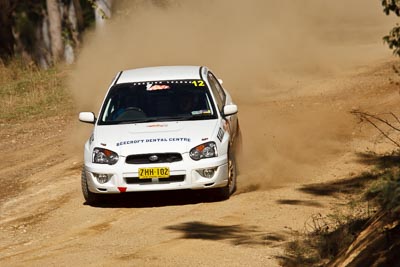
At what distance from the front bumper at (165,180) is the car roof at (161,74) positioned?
1.87 meters

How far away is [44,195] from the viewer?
14.8 metres

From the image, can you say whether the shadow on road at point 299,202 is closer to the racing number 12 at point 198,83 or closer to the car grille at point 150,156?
the car grille at point 150,156

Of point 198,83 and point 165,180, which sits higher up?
point 198,83

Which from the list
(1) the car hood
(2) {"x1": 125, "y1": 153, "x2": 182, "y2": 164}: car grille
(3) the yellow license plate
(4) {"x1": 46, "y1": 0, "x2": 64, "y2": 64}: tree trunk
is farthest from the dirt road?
(4) {"x1": 46, "y1": 0, "x2": 64, "y2": 64}: tree trunk

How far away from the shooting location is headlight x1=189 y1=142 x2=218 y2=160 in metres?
13.1

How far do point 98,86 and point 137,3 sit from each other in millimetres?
8204

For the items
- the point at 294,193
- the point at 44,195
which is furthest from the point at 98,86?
the point at 294,193

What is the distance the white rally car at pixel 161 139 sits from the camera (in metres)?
13.0

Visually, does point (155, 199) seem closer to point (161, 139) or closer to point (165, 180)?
point (165, 180)

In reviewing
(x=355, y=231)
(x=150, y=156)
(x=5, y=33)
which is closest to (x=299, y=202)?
(x=150, y=156)

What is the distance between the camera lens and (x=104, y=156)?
43.3 feet

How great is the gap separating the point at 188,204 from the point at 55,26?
95.2 ft

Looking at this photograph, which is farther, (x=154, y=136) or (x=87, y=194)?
(x=87, y=194)

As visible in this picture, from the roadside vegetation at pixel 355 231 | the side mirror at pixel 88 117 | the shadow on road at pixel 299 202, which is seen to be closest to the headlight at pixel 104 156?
the side mirror at pixel 88 117
